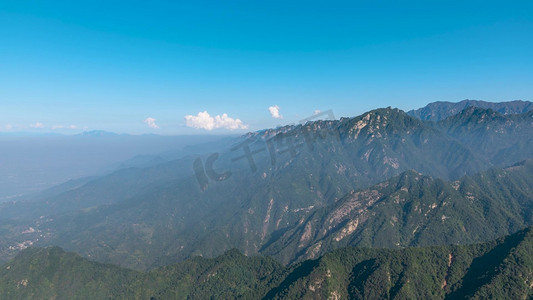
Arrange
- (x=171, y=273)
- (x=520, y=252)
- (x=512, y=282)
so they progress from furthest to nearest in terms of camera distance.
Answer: (x=171, y=273) → (x=520, y=252) → (x=512, y=282)

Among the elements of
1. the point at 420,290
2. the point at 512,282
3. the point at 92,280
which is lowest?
the point at 92,280

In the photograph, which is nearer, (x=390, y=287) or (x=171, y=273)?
(x=390, y=287)

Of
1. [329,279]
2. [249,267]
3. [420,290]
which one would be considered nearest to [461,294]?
[420,290]

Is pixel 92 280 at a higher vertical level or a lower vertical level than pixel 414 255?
lower

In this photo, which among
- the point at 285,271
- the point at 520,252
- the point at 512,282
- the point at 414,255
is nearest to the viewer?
the point at 512,282

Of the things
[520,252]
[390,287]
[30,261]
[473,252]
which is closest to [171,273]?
[30,261]

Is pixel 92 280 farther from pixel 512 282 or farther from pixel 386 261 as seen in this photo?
pixel 512 282

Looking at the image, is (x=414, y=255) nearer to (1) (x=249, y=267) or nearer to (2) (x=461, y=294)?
(2) (x=461, y=294)
